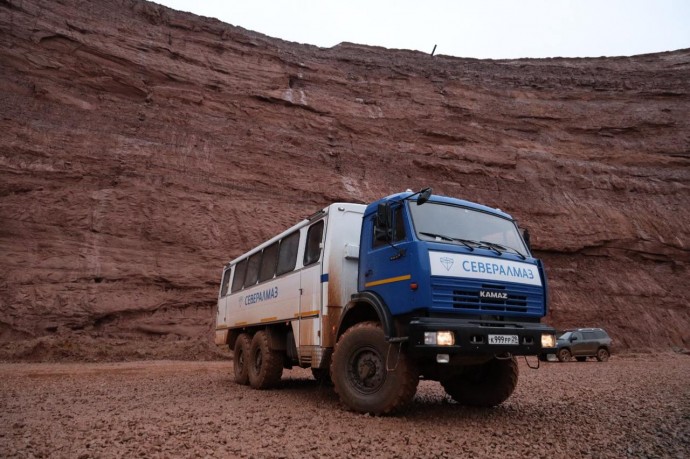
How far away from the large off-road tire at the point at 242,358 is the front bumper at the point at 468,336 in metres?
5.47

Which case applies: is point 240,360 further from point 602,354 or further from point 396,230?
point 602,354

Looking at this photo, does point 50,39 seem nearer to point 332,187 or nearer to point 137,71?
point 137,71

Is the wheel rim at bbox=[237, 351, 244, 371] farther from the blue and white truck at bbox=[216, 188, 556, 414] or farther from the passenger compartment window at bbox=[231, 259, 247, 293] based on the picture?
the blue and white truck at bbox=[216, 188, 556, 414]

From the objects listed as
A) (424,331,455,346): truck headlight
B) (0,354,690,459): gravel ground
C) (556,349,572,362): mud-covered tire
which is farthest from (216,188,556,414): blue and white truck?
(556,349,572,362): mud-covered tire

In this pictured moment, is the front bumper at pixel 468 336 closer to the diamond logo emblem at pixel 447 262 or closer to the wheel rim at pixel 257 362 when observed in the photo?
the diamond logo emblem at pixel 447 262

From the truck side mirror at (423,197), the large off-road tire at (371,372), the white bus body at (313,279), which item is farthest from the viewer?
the white bus body at (313,279)

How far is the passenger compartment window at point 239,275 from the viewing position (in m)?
11.5

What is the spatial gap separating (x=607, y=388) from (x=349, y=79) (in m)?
24.7

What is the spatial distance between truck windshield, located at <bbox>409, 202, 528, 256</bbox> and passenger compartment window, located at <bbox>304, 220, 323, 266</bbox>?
190 centimetres

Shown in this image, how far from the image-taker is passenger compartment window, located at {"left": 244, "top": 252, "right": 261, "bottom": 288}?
10508 millimetres

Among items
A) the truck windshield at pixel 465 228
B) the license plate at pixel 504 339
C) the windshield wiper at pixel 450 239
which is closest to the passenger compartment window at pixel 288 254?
the truck windshield at pixel 465 228

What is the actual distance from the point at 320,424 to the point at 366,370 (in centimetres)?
89

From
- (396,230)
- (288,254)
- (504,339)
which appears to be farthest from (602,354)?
(396,230)

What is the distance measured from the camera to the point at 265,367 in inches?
350
